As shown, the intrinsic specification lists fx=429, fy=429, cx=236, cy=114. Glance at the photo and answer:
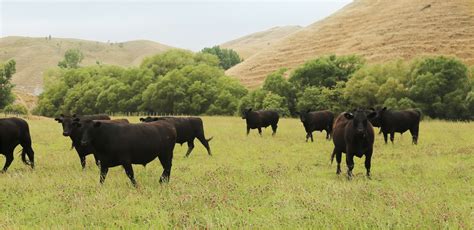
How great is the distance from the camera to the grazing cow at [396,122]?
2159 centimetres

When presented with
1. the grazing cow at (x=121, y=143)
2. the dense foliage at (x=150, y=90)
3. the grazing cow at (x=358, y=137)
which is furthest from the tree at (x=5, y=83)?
the grazing cow at (x=358, y=137)

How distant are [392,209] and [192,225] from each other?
12.3ft

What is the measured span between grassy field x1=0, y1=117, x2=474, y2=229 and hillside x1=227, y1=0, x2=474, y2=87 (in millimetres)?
80665

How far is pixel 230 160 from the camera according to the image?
16.2 meters

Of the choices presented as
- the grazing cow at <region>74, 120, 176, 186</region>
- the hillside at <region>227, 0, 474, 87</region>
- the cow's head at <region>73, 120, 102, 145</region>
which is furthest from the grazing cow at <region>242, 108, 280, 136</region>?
the hillside at <region>227, 0, 474, 87</region>

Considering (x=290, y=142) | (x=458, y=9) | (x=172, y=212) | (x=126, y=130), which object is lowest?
(x=290, y=142)

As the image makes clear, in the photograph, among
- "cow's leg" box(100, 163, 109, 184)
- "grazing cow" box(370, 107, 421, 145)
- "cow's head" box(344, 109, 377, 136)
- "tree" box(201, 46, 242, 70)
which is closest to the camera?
"cow's leg" box(100, 163, 109, 184)

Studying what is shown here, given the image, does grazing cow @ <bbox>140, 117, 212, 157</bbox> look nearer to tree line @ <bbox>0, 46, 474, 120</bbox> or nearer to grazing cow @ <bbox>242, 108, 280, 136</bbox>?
grazing cow @ <bbox>242, 108, 280, 136</bbox>

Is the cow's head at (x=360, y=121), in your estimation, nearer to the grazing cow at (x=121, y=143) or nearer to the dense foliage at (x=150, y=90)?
the grazing cow at (x=121, y=143)

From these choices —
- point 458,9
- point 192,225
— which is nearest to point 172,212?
point 192,225

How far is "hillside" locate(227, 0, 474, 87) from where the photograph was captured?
309ft

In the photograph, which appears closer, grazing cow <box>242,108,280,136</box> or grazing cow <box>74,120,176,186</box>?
grazing cow <box>74,120,176,186</box>

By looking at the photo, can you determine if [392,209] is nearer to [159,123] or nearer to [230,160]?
[159,123]

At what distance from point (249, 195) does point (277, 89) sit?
5463 centimetres
